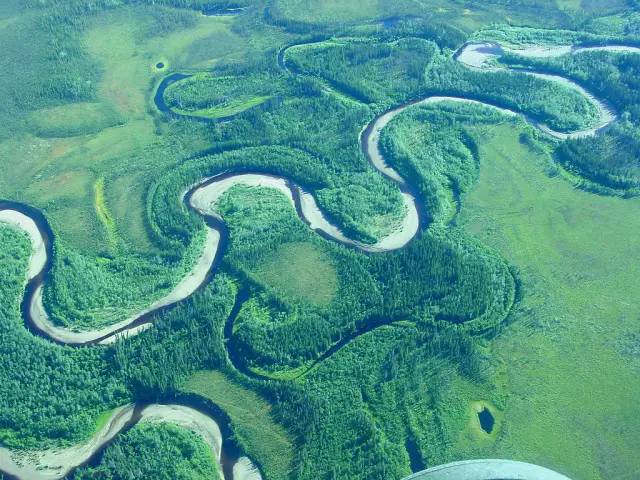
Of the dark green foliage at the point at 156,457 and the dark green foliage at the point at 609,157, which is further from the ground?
the dark green foliage at the point at 609,157

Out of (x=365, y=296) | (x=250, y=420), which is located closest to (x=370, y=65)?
(x=365, y=296)

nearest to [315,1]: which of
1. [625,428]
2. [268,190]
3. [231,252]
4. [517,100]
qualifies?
[517,100]

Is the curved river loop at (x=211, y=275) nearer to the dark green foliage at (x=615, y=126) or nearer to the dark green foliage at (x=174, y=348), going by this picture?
the dark green foliage at (x=174, y=348)

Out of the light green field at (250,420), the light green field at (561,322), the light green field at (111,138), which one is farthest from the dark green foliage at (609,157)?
the light green field at (250,420)

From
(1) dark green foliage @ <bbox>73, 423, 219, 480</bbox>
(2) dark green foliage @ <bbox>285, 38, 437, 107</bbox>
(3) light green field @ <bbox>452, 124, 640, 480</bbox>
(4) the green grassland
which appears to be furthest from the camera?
(2) dark green foliage @ <bbox>285, 38, 437, 107</bbox>

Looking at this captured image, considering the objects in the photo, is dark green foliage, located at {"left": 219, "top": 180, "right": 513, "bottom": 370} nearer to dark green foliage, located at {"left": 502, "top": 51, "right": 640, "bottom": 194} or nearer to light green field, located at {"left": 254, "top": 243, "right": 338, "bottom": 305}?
light green field, located at {"left": 254, "top": 243, "right": 338, "bottom": 305}

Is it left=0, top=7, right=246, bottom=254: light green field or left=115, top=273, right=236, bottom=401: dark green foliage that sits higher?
left=0, top=7, right=246, bottom=254: light green field

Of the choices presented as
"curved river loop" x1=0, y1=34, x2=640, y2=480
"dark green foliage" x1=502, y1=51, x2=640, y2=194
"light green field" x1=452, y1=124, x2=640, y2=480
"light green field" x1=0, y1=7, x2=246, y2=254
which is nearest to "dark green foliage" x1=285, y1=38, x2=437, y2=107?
"curved river loop" x1=0, y1=34, x2=640, y2=480

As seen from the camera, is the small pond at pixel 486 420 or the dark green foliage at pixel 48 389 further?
the small pond at pixel 486 420
